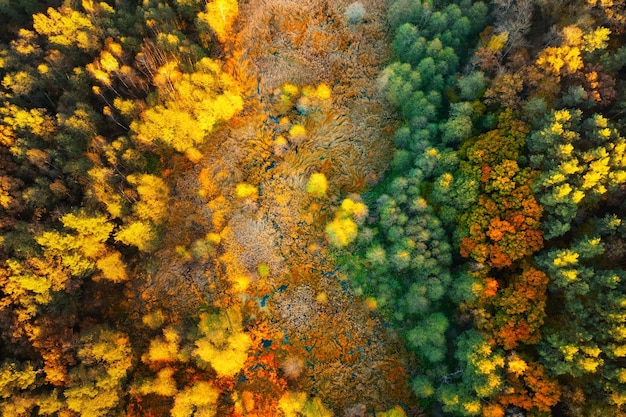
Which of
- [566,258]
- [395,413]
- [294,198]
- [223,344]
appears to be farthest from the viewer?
[294,198]

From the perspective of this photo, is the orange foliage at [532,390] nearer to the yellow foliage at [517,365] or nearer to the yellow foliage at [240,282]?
the yellow foliage at [517,365]

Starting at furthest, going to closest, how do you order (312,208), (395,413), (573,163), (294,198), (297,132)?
1. (297,132)
2. (294,198)
3. (312,208)
4. (395,413)
5. (573,163)

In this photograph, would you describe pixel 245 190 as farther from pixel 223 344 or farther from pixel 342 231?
pixel 223 344

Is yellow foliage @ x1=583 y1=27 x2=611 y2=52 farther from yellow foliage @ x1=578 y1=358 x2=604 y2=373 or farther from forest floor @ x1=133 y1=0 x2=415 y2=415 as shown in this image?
yellow foliage @ x1=578 y1=358 x2=604 y2=373

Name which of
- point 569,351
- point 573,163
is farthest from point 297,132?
point 569,351

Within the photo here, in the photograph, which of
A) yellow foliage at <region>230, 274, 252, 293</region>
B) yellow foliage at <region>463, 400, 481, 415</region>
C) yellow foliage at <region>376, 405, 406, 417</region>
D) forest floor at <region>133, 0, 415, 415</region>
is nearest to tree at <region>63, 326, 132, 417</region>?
forest floor at <region>133, 0, 415, 415</region>
